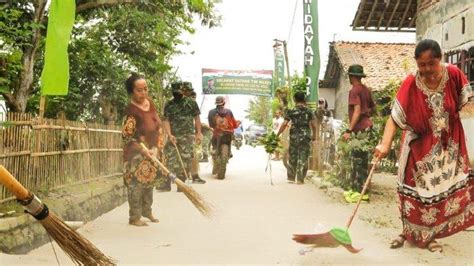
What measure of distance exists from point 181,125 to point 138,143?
11.6ft

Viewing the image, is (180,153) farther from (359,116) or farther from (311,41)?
(311,41)

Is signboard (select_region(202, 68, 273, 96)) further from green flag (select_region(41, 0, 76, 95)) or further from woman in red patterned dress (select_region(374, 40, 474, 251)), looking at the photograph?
woman in red patterned dress (select_region(374, 40, 474, 251))

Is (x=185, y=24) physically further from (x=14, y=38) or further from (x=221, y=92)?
(x=221, y=92)

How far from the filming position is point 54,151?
6316 millimetres

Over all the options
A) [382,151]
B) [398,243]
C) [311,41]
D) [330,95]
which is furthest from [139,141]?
[330,95]

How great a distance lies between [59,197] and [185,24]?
889cm

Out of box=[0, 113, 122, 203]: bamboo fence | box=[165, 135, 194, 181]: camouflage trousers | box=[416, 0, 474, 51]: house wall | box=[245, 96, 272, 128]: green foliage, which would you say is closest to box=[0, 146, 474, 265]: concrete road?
box=[0, 113, 122, 203]: bamboo fence

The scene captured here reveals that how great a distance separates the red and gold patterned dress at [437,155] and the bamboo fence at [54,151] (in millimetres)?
3188

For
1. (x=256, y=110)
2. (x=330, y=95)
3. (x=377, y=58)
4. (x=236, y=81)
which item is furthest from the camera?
(x=256, y=110)

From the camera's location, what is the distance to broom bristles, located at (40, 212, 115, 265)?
109 inches

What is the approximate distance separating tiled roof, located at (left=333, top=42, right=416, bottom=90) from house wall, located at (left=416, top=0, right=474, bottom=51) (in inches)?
288

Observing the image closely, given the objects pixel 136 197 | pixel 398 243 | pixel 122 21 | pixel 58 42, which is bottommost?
pixel 398 243

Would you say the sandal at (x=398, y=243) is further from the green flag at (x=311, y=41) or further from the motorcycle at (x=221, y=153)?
the green flag at (x=311, y=41)

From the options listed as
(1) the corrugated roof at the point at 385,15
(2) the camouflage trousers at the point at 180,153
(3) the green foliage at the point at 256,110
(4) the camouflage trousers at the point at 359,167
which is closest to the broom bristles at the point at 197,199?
(4) the camouflage trousers at the point at 359,167
